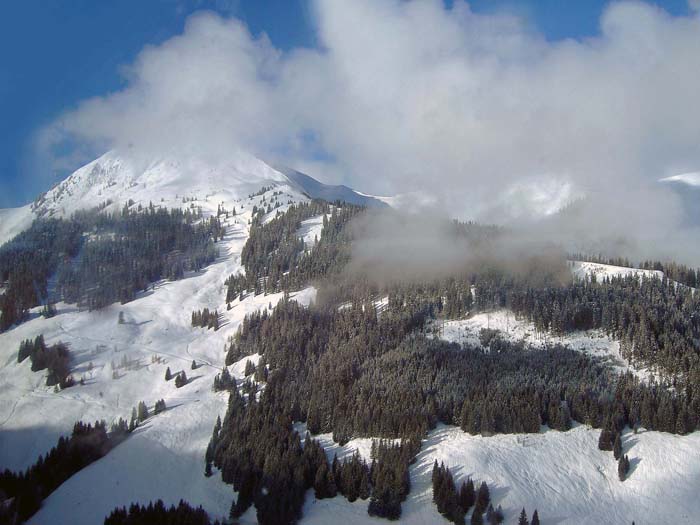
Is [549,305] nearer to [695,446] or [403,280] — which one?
[403,280]

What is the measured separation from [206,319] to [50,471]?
282 ft

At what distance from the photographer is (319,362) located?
459ft

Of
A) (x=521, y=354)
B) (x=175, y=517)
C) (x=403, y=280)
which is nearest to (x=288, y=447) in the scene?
(x=175, y=517)

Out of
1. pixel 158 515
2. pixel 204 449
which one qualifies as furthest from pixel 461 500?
pixel 204 449

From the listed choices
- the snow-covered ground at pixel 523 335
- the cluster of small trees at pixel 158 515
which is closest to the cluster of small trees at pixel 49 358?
the cluster of small trees at pixel 158 515

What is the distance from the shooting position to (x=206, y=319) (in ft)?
602

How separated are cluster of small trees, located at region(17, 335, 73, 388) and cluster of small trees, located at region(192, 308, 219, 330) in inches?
1640

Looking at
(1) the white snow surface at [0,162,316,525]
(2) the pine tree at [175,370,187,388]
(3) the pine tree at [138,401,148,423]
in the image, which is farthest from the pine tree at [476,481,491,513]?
(2) the pine tree at [175,370,187,388]

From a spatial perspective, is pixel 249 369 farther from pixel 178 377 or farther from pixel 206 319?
pixel 206 319

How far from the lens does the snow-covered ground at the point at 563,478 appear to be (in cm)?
8488

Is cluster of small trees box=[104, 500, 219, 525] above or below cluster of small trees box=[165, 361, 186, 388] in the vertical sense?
below

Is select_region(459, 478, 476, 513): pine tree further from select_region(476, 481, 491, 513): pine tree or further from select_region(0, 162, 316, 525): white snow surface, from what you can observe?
select_region(0, 162, 316, 525): white snow surface

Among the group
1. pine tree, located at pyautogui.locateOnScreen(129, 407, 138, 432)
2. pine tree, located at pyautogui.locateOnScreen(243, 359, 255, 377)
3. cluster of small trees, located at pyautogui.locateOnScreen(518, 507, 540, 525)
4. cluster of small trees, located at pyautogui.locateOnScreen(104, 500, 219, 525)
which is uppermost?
pine tree, located at pyautogui.locateOnScreen(243, 359, 255, 377)

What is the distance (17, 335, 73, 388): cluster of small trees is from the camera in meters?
138
